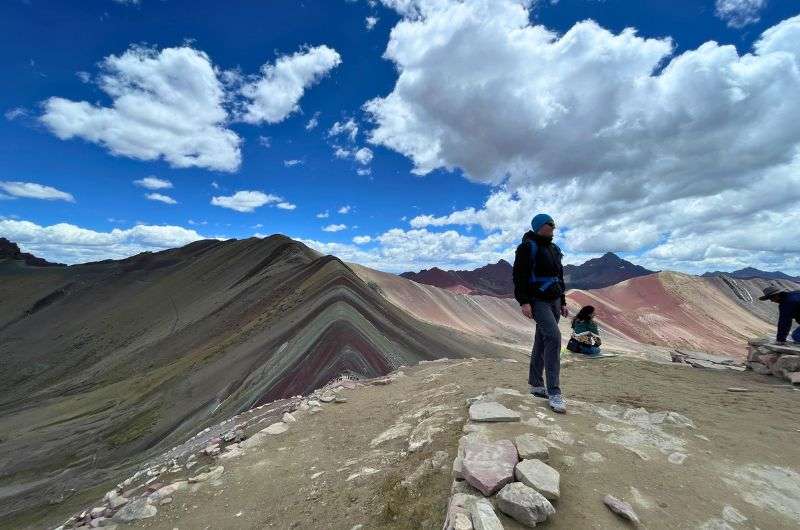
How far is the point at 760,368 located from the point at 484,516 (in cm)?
791

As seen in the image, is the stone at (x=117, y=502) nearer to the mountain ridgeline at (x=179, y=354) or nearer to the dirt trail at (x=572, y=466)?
the dirt trail at (x=572, y=466)

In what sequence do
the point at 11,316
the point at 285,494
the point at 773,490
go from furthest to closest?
the point at 11,316 < the point at 285,494 < the point at 773,490

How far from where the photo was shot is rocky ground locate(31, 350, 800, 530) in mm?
2547

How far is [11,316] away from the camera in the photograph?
105 feet

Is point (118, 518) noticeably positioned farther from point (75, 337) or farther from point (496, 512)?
point (75, 337)

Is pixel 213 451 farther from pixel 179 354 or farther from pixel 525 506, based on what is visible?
pixel 179 354

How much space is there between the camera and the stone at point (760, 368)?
689 cm

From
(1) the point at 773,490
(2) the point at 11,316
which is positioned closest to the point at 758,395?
(1) the point at 773,490

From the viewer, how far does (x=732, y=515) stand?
2.38 m

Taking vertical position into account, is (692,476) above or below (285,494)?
above

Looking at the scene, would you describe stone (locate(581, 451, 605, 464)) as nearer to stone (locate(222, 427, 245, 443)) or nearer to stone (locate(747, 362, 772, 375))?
stone (locate(222, 427, 245, 443))

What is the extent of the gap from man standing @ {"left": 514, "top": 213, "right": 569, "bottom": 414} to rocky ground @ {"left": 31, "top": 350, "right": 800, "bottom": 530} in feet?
2.03

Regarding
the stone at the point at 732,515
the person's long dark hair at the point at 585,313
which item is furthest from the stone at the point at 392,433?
the person's long dark hair at the point at 585,313

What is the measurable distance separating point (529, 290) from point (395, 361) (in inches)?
271
